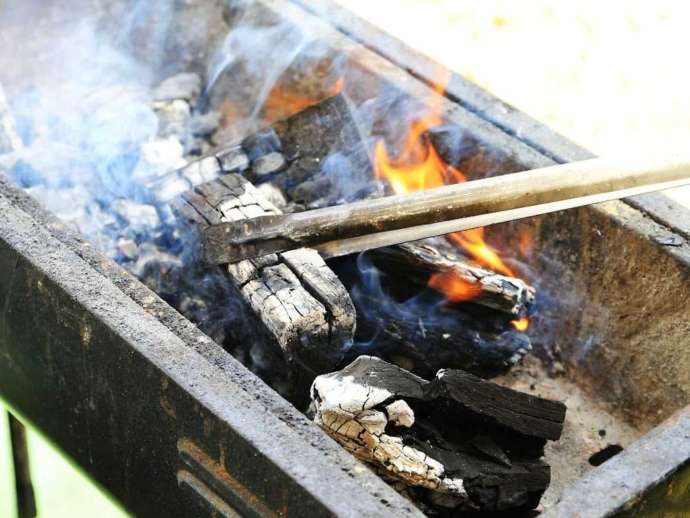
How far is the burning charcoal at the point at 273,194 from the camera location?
3.52 m

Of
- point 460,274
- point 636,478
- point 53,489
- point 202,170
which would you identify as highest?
point 202,170

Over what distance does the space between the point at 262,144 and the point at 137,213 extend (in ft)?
1.52

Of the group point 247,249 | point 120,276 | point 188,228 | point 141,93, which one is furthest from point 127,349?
point 141,93

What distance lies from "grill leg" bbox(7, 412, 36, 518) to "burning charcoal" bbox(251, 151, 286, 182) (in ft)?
3.48

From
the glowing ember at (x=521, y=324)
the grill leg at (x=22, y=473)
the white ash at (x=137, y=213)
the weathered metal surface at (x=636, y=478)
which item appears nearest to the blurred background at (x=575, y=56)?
the glowing ember at (x=521, y=324)

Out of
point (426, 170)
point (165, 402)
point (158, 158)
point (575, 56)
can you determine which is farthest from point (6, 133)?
point (575, 56)

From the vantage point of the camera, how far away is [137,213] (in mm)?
3535

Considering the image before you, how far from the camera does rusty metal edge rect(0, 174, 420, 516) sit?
7.55ft

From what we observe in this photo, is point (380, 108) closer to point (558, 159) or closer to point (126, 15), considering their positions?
point (558, 159)

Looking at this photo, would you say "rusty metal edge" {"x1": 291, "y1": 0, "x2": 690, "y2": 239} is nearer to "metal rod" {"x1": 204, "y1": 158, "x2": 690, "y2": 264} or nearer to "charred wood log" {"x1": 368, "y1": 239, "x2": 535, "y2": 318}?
"metal rod" {"x1": 204, "y1": 158, "x2": 690, "y2": 264}

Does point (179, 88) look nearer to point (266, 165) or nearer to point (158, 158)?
point (158, 158)

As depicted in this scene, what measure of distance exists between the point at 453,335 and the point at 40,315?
3.69 feet

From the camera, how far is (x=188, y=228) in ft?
10.8

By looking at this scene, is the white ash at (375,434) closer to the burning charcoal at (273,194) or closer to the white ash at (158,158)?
the burning charcoal at (273,194)
